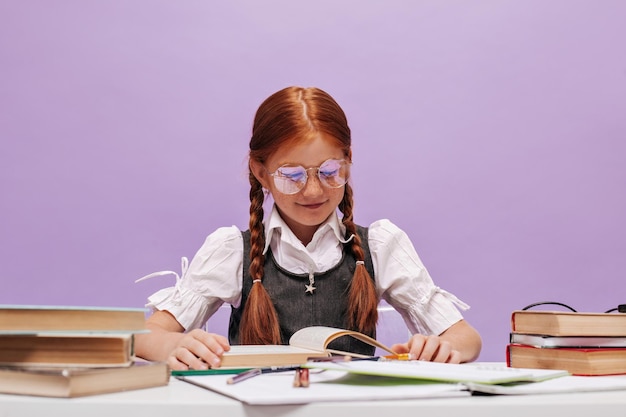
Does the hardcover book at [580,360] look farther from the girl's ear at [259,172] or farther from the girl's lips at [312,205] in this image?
the girl's ear at [259,172]

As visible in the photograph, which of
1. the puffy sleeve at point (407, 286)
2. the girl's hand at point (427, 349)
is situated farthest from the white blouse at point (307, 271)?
the girl's hand at point (427, 349)

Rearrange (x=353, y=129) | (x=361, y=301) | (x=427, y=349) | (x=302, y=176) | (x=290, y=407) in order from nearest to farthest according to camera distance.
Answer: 1. (x=290, y=407)
2. (x=427, y=349)
3. (x=302, y=176)
4. (x=361, y=301)
5. (x=353, y=129)

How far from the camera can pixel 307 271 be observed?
1551 mm

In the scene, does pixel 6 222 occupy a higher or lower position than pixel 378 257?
higher

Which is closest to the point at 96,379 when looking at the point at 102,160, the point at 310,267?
the point at 310,267

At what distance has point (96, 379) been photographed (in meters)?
0.65

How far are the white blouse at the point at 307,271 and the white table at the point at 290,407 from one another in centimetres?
81

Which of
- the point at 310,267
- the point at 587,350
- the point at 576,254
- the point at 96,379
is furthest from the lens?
the point at 576,254

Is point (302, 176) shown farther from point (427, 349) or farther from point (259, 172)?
point (427, 349)

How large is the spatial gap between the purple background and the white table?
1.60 meters

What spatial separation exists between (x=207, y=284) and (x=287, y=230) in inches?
7.6

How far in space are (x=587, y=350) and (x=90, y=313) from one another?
535 mm

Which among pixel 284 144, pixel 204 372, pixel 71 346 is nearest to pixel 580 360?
pixel 204 372

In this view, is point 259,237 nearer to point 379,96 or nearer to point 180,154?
point 180,154
